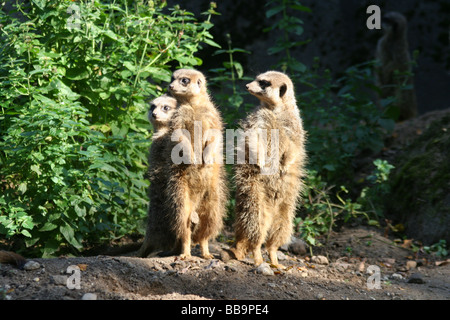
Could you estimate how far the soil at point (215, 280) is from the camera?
3078 mm

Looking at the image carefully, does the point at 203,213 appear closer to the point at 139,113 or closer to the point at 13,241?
the point at 139,113

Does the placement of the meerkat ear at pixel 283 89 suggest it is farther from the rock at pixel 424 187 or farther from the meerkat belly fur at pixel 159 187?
the rock at pixel 424 187

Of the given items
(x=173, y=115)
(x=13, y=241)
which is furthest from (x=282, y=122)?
(x=13, y=241)

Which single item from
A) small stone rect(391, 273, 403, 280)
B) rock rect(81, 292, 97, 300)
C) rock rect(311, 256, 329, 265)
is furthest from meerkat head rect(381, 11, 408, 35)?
rock rect(81, 292, 97, 300)

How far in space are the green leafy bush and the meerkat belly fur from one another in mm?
233

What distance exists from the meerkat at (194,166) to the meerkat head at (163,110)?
0.23 ft

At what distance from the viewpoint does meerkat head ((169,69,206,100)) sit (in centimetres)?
396

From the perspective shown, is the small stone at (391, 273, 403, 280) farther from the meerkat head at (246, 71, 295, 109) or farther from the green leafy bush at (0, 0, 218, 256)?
the green leafy bush at (0, 0, 218, 256)

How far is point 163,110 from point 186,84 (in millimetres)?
261

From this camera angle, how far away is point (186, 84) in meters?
3.98

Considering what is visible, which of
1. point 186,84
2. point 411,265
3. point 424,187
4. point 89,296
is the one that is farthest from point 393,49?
point 89,296

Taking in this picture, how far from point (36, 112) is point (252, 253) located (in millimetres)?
1712

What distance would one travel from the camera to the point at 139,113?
456 centimetres

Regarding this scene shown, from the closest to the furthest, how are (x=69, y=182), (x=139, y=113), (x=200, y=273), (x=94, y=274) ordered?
(x=94, y=274) < (x=200, y=273) < (x=69, y=182) < (x=139, y=113)
